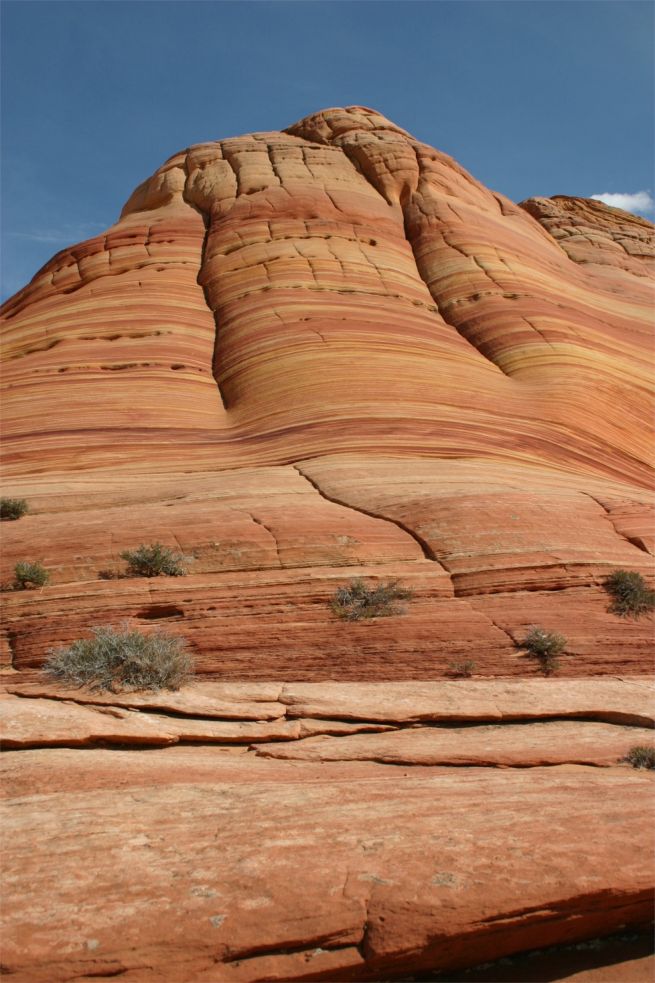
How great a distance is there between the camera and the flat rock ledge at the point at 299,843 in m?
4.52

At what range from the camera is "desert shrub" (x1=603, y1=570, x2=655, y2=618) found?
1036 cm

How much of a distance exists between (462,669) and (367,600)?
158 centimetres

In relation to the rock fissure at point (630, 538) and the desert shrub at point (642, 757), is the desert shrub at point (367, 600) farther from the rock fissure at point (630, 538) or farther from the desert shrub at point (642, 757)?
the rock fissure at point (630, 538)

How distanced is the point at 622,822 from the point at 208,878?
9.75 feet

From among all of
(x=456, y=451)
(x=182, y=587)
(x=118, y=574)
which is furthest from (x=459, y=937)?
(x=456, y=451)

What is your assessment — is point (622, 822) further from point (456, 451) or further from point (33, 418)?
point (33, 418)

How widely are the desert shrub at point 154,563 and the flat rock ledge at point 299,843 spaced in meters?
3.12

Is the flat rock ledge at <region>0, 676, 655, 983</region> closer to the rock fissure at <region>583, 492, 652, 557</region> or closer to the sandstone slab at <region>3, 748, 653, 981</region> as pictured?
the sandstone slab at <region>3, 748, 653, 981</region>

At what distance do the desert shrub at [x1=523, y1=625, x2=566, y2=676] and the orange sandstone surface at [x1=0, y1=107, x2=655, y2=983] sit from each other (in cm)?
17

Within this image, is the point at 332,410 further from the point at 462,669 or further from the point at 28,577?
the point at 462,669

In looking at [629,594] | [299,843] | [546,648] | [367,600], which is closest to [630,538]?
[629,594]

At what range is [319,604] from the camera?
399 inches

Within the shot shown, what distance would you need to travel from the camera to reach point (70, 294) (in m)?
26.3

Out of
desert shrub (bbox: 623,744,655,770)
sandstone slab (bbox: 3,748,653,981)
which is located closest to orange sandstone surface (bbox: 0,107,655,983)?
sandstone slab (bbox: 3,748,653,981)
